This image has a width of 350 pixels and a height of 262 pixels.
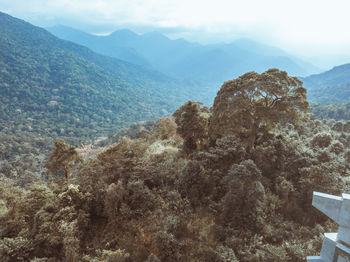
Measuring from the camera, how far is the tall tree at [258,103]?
A: 8984mm

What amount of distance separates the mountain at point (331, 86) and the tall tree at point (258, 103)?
316ft

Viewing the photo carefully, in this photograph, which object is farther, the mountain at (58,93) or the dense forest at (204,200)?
the mountain at (58,93)

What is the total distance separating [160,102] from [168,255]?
169 m

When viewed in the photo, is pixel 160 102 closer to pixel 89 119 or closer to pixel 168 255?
pixel 89 119

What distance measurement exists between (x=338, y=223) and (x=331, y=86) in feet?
457

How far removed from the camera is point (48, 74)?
138 m

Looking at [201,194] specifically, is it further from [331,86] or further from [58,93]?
[58,93]

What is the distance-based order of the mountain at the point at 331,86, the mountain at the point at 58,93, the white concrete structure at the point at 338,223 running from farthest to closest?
the mountain at the point at 58,93
the mountain at the point at 331,86
the white concrete structure at the point at 338,223

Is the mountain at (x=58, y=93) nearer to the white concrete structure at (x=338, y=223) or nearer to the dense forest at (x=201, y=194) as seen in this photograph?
the dense forest at (x=201, y=194)

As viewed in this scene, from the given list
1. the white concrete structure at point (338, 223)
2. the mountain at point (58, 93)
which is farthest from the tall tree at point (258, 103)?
the mountain at point (58, 93)

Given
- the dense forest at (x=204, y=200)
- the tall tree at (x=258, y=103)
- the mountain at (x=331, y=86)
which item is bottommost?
the dense forest at (x=204, y=200)

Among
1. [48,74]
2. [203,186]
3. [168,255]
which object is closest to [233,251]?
[168,255]

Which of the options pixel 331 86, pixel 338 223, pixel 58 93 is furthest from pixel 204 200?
pixel 58 93

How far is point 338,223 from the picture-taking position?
10.4 feet
